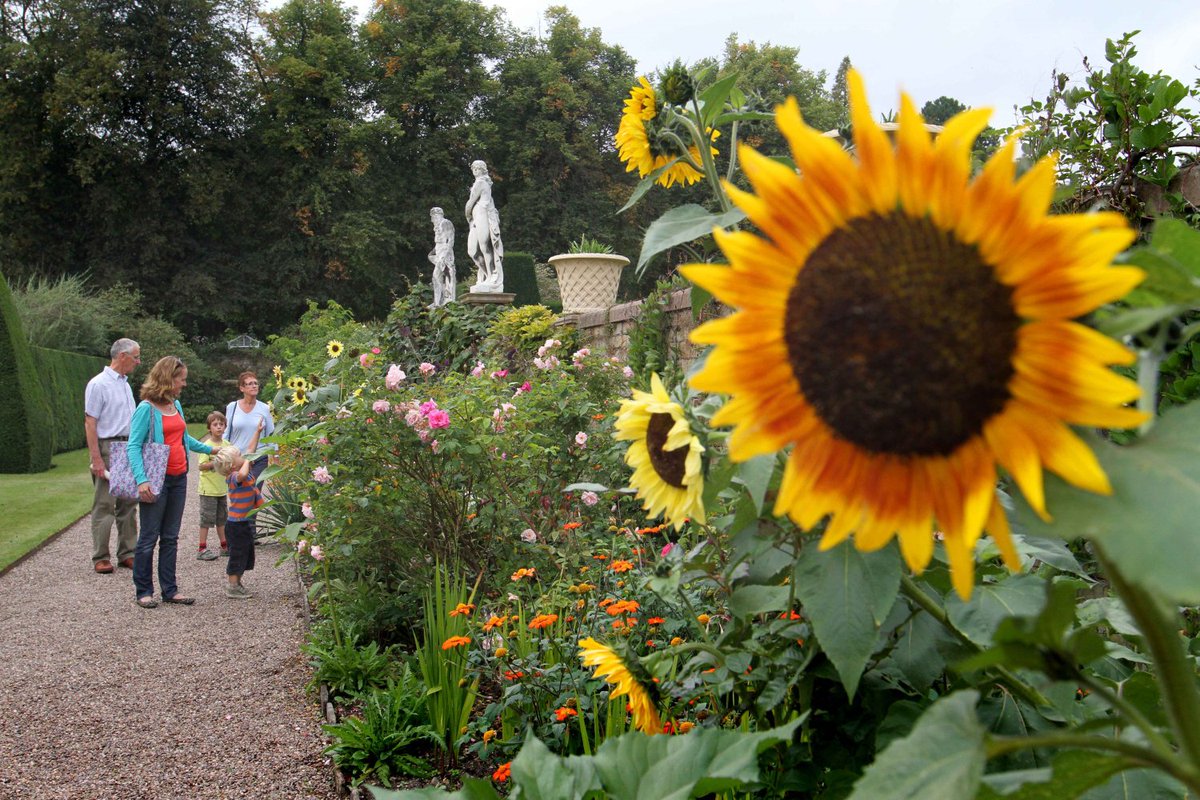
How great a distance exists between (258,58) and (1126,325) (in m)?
29.2

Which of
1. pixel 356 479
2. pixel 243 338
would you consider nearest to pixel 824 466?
pixel 356 479

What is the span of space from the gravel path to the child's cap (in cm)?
87

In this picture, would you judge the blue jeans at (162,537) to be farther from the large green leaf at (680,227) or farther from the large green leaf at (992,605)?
the large green leaf at (992,605)

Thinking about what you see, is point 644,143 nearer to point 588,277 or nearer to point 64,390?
point 588,277

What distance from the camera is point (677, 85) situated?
4.40ft

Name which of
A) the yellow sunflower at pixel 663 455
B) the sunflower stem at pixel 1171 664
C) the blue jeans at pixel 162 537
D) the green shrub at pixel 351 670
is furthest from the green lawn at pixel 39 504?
the sunflower stem at pixel 1171 664

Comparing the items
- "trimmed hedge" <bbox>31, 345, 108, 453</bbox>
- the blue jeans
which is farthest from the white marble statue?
the blue jeans

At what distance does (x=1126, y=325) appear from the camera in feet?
1.52

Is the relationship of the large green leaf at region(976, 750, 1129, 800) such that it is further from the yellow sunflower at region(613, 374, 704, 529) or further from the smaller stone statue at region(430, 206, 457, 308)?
the smaller stone statue at region(430, 206, 457, 308)

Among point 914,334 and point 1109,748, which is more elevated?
point 914,334

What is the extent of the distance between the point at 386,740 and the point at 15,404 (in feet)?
39.6

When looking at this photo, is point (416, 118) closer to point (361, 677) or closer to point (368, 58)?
point (368, 58)

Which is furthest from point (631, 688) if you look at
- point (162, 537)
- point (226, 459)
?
point (226, 459)

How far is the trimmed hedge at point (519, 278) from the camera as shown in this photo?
19609 millimetres
